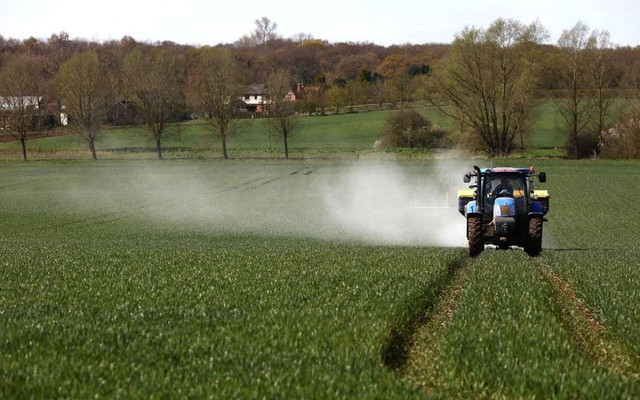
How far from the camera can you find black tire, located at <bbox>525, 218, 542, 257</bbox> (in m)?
23.0

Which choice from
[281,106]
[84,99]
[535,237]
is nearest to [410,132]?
[281,106]

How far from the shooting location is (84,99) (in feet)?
336

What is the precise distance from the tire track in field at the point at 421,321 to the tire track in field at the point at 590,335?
199cm

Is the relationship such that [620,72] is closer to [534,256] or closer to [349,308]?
[534,256]

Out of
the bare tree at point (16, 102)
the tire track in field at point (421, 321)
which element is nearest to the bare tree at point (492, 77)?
the bare tree at point (16, 102)

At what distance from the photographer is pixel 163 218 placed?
4519cm

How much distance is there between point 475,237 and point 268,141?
101939 mm

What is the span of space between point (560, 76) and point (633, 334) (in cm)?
9014

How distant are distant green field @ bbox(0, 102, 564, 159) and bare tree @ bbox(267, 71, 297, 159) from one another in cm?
372

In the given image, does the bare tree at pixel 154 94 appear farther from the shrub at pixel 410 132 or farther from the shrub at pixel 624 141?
the shrub at pixel 624 141

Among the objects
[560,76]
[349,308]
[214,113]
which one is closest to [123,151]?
[214,113]

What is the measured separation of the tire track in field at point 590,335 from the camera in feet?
32.1

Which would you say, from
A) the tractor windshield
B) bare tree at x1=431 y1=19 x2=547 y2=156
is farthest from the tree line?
the tractor windshield

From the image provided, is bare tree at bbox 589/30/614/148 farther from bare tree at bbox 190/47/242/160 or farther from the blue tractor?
the blue tractor
